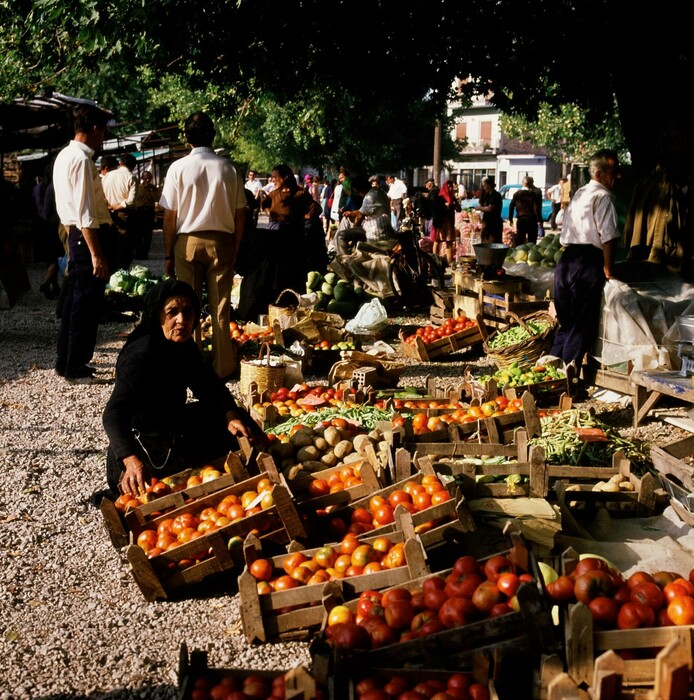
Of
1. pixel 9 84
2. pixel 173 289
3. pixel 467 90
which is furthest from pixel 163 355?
pixel 9 84

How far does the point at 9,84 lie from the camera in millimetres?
14445

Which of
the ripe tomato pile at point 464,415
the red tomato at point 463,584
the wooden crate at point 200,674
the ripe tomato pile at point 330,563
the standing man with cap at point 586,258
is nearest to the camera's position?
the wooden crate at point 200,674

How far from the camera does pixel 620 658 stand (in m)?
2.54

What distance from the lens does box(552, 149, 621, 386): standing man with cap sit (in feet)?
25.7

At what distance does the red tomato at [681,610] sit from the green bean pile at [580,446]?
240 centimetres

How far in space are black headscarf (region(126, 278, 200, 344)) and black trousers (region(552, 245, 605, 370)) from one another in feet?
14.0

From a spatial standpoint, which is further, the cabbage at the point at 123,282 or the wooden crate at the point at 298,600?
the cabbage at the point at 123,282

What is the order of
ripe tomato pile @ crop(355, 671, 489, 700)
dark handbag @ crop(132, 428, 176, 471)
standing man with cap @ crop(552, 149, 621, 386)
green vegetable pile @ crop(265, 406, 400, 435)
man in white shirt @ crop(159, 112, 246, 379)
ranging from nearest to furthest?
ripe tomato pile @ crop(355, 671, 489, 700) < dark handbag @ crop(132, 428, 176, 471) < green vegetable pile @ crop(265, 406, 400, 435) < man in white shirt @ crop(159, 112, 246, 379) < standing man with cap @ crop(552, 149, 621, 386)

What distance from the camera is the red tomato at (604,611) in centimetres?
298

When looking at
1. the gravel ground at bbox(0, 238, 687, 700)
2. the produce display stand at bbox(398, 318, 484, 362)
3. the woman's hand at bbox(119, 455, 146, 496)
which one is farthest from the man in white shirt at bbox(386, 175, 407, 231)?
the woman's hand at bbox(119, 455, 146, 496)

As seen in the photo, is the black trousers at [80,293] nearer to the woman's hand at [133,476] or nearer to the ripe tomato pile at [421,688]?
the woman's hand at [133,476]

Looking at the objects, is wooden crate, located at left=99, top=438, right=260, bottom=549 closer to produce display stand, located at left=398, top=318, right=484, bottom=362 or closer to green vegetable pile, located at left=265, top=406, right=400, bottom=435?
green vegetable pile, located at left=265, top=406, right=400, bottom=435

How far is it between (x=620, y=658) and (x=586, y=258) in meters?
5.97

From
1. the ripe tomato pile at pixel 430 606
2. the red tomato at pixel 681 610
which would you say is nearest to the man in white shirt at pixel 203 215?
the ripe tomato pile at pixel 430 606
